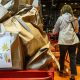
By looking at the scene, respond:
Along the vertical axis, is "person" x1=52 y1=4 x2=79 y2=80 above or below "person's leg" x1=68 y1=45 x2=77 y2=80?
above

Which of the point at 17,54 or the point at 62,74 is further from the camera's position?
the point at 62,74

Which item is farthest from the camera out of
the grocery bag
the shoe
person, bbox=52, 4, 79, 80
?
the shoe

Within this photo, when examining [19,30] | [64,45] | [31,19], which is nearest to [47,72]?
[19,30]

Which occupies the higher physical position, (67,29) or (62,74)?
(67,29)

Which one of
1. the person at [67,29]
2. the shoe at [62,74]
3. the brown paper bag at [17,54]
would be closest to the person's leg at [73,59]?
the person at [67,29]

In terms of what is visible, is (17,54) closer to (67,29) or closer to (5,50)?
(5,50)

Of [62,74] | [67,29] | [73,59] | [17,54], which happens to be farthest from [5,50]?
[62,74]

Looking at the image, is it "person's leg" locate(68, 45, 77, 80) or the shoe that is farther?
the shoe

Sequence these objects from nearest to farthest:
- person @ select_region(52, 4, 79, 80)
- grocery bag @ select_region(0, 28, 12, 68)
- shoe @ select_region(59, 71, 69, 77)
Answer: grocery bag @ select_region(0, 28, 12, 68), person @ select_region(52, 4, 79, 80), shoe @ select_region(59, 71, 69, 77)

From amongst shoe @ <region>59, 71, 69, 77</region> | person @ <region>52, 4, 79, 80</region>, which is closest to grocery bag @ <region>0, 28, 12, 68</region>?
person @ <region>52, 4, 79, 80</region>

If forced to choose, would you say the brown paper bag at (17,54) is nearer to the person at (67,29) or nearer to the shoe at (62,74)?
the person at (67,29)

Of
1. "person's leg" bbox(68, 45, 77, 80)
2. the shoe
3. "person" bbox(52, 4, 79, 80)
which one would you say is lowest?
the shoe

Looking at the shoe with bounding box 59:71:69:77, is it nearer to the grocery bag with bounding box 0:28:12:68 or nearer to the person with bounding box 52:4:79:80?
the person with bounding box 52:4:79:80

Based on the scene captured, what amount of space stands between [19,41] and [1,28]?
151 millimetres
